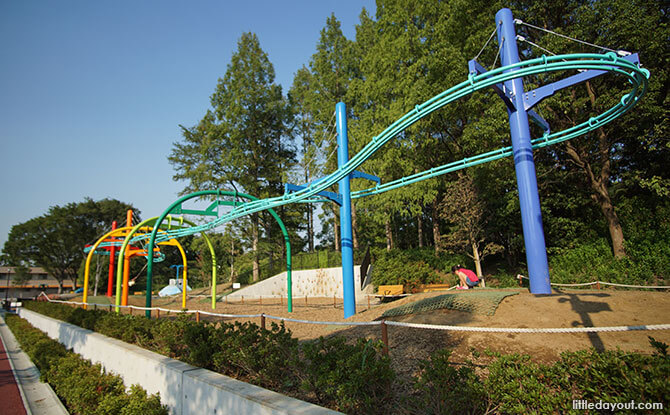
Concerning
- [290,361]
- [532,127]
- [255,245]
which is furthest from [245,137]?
[290,361]

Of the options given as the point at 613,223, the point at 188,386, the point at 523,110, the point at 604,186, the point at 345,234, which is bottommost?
the point at 188,386

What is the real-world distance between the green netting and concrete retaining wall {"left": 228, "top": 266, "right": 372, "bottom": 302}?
11.1 m

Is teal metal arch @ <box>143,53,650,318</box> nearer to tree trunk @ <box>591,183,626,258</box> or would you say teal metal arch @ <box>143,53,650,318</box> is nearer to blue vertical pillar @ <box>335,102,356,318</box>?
blue vertical pillar @ <box>335,102,356,318</box>

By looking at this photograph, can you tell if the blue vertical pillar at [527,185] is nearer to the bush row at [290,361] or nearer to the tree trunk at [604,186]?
the bush row at [290,361]

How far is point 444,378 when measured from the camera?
9.13 feet

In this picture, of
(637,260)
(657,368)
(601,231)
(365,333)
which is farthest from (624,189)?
(657,368)

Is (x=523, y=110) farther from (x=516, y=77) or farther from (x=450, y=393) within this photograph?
(x=450, y=393)

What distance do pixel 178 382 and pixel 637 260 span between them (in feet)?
52.8

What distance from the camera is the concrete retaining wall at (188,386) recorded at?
2.87 meters

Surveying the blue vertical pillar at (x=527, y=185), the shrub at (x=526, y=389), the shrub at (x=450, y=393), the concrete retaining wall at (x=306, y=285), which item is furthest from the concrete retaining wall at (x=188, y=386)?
the concrete retaining wall at (x=306, y=285)

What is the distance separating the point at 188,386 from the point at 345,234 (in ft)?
21.8

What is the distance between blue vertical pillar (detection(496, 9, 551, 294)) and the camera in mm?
7562

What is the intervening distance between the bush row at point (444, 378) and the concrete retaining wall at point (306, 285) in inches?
570

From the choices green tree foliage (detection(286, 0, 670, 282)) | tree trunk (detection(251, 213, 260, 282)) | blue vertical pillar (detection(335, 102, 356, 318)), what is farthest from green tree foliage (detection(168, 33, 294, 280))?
blue vertical pillar (detection(335, 102, 356, 318))
